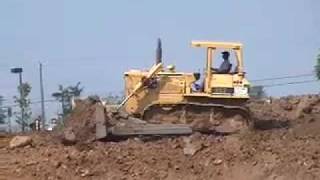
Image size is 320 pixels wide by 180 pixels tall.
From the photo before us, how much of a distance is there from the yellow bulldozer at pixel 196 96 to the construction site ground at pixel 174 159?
8.40ft

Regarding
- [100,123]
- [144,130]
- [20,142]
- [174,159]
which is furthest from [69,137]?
[174,159]

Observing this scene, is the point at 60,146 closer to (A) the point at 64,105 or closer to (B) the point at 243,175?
(B) the point at 243,175

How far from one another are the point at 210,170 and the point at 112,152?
236 cm

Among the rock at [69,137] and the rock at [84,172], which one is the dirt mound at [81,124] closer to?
the rock at [69,137]

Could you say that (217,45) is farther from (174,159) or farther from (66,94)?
(66,94)

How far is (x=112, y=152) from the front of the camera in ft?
59.3

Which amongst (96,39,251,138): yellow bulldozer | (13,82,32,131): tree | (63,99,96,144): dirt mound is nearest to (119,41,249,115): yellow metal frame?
(96,39,251,138): yellow bulldozer

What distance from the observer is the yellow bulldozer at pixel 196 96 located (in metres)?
23.0

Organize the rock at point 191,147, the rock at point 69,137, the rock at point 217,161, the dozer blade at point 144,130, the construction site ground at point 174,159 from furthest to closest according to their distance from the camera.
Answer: the dozer blade at point 144,130, the rock at point 69,137, the rock at point 191,147, the rock at point 217,161, the construction site ground at point 174,159

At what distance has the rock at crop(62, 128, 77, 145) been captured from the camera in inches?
803

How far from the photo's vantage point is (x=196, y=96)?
23062 mm

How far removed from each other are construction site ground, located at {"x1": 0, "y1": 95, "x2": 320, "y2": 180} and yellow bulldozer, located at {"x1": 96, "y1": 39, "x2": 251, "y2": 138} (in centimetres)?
256

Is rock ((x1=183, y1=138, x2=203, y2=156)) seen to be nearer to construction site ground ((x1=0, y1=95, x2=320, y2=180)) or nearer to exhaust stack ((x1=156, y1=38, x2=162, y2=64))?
construction site ground ((x1=0, y1=95, x2=320, y2=180))

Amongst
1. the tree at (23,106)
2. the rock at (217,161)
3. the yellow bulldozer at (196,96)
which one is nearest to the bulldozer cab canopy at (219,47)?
the yellow bulldozer at (196,96)
